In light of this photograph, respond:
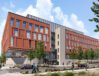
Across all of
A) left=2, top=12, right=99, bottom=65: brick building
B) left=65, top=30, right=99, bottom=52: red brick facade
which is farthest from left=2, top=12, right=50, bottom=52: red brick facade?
left=65, top=30, right=99, bottom=52: red brick facade

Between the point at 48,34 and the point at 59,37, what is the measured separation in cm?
923

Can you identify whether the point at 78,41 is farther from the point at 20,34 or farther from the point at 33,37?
the point at 20,34

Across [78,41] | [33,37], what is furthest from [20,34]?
[78,41]

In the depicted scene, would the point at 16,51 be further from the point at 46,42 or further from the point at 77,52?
the point at 77,52

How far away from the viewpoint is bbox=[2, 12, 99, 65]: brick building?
91194mm

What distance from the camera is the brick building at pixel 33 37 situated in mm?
91194

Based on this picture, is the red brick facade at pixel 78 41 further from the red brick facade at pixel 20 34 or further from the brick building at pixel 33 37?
the red brick facade at pixel 20 34

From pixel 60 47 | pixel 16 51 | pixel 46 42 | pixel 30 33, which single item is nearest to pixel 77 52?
pixel 60 47

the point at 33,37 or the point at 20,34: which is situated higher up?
the point at 20,34

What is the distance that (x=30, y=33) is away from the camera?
99.1 meters

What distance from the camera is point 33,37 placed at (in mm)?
100188

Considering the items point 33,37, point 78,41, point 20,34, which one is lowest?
point 33,37

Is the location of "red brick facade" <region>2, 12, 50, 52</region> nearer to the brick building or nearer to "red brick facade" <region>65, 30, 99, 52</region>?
the brick building

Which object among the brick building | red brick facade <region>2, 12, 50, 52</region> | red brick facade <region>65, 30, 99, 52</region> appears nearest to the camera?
red brick facade <region>2, 12, 50, 52</region>
